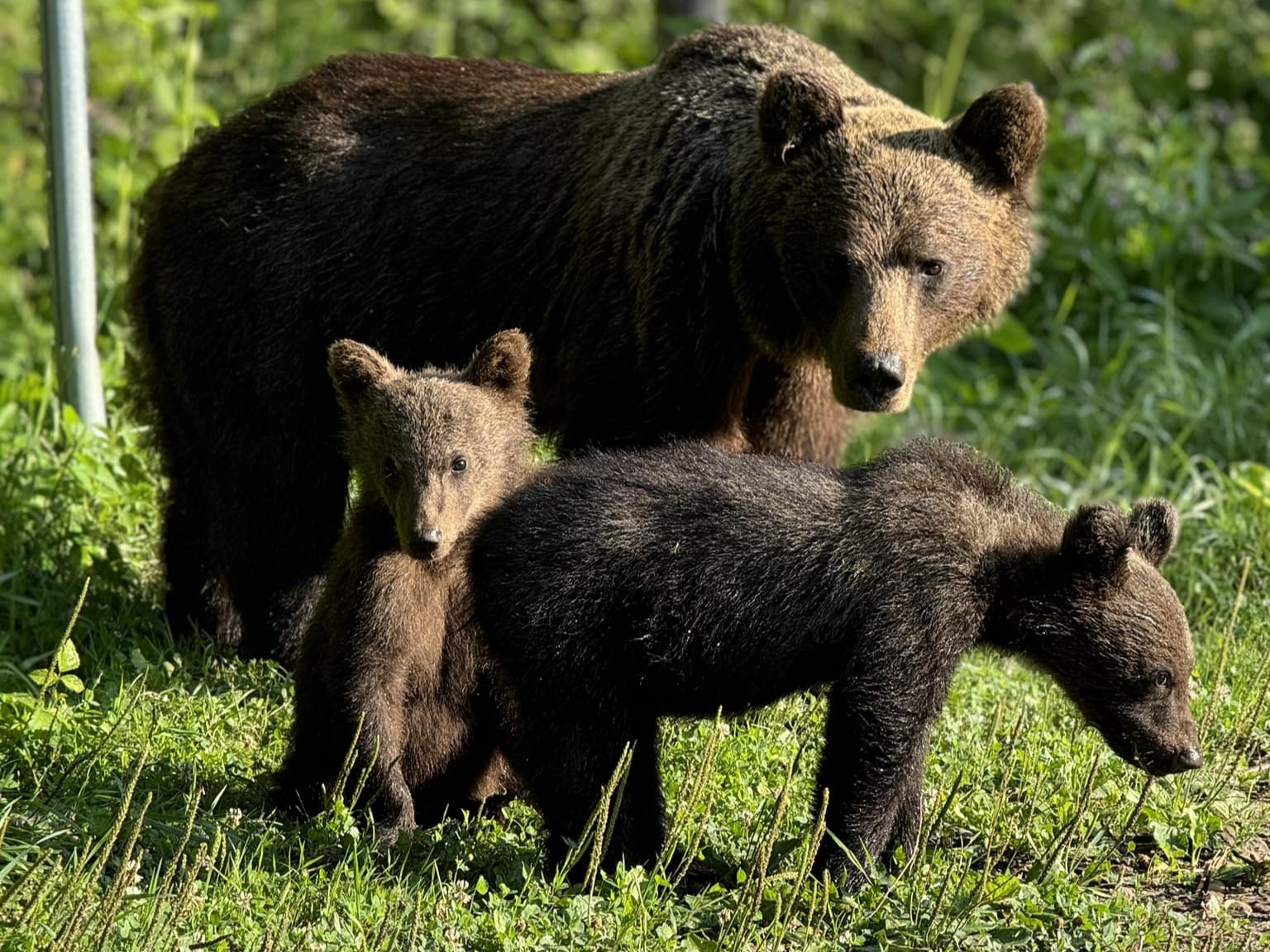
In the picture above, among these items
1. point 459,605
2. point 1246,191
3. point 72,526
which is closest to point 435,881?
point 459,605

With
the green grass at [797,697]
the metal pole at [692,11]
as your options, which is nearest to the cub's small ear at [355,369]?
the green grass at [797,697]

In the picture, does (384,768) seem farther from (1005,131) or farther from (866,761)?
(1005,131)

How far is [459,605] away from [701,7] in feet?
23.5

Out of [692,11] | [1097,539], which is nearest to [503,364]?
[1097,539]

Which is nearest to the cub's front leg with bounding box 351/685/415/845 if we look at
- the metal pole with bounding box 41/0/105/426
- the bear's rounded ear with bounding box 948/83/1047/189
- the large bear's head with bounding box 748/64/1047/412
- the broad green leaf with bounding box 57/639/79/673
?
the broad green leaf with bounding box 57/639/79/673

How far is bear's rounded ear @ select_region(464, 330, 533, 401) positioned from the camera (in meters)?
5.97

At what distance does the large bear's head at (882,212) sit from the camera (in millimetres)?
6152

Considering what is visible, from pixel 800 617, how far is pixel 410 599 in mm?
1239

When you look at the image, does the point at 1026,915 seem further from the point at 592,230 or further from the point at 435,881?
the point at 592,230

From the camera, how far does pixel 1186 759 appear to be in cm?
525

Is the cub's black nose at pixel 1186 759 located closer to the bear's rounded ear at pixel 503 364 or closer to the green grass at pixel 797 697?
the green grass at pixel 797 697

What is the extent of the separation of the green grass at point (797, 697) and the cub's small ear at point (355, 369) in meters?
1.19

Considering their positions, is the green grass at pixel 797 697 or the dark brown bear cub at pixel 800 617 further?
the dark brown bear cub at pixel 800 617

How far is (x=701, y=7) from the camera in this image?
39.1ft
